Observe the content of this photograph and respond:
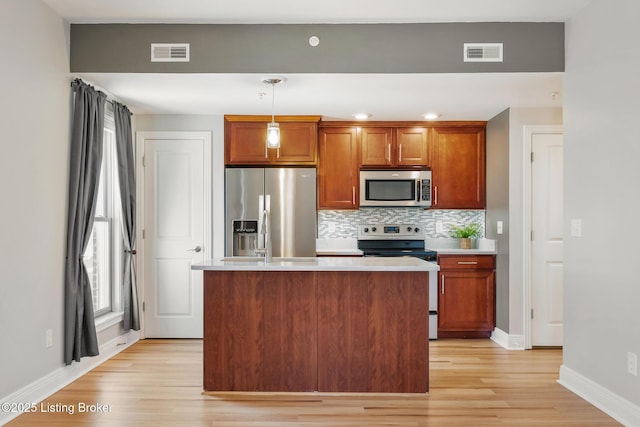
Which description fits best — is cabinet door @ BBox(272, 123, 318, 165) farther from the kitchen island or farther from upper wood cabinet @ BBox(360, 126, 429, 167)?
the kitchen island

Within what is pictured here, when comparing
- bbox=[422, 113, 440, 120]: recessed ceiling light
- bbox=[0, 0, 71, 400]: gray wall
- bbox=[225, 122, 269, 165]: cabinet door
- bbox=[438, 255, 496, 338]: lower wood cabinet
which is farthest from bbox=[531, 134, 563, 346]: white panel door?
bbox=[0, 0, 71, 400]: gray wall

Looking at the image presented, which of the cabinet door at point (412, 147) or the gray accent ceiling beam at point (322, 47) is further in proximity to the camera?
the cabinet door at point (412, 147)

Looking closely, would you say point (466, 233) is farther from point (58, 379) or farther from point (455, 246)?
point (58, 379)

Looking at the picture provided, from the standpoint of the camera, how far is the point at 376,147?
553 centimetres

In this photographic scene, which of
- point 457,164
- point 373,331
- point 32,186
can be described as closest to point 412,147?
point 457,164

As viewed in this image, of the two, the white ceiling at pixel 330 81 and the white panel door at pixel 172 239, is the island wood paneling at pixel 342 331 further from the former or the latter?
the white panel door at pixel 172 239

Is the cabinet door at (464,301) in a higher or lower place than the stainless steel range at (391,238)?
lower

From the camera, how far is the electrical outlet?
2852 mm

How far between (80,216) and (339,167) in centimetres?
273

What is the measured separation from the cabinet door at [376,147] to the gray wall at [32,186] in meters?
2.95

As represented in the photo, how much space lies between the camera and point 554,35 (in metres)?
3.72

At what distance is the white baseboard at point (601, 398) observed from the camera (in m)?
2.89

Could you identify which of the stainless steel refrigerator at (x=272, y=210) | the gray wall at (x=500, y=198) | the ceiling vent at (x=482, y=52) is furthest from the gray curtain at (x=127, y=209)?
the gray wall at (x=500, y=198)

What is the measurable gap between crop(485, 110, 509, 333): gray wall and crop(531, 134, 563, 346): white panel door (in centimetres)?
24
